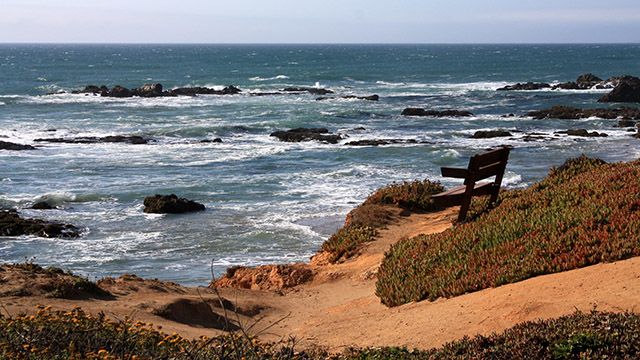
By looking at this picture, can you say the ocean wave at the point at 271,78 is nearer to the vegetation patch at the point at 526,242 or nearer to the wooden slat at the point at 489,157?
the wooden slat at the point at 489,157

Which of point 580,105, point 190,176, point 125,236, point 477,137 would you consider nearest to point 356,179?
point 190,176

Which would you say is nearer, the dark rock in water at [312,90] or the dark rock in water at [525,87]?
the dark rock in water at [312,90]

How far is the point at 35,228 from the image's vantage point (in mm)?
23531

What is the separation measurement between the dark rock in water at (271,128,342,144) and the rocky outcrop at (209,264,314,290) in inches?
1099

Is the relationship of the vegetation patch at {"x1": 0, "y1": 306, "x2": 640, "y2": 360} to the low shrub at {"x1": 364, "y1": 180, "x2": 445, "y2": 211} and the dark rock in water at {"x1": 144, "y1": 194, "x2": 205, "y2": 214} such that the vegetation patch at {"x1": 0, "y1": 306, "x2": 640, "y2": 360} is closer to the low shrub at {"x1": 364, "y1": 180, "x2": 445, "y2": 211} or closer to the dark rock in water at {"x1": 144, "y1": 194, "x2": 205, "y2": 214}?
the low shrub at {"x1": 364, "y1": 180, "x2": 445, "y2": 211}

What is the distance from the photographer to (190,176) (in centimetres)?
3322

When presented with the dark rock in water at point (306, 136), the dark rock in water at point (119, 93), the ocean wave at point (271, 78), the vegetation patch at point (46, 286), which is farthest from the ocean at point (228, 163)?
the ocean wave at point (271, 78)

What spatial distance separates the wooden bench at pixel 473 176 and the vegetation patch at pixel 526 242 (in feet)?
1.47

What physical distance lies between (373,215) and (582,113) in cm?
4002

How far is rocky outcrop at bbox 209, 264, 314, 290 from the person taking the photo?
50.2ft

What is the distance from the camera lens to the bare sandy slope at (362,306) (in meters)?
9.02

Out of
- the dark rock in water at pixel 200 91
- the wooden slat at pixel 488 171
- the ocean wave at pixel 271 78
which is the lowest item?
the ocean wave at pixel 271 78

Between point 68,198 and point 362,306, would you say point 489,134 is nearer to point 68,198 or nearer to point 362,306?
point 68,198

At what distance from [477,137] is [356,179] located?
15.5m
